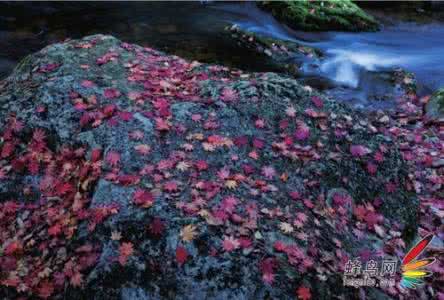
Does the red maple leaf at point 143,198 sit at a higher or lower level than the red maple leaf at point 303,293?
higher

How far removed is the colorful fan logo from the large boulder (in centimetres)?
22

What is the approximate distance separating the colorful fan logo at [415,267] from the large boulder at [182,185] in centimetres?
22

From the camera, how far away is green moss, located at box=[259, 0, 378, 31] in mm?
14109

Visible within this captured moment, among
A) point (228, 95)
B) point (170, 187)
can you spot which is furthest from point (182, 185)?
point (228, 95)

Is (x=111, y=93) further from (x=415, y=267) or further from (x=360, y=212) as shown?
(x=415, y=267)

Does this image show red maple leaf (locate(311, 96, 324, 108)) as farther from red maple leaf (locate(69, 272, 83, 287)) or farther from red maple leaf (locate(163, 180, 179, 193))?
red maple leaf (locate(69, 272, 83, 287))

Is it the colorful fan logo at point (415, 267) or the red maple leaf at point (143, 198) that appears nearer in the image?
the red maple leaf at point (143, 198)

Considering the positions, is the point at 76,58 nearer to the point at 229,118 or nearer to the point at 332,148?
the point at 229,118

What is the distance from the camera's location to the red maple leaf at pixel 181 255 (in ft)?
14.2

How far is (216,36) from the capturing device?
13125 millimetres

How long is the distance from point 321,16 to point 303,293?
38.2 feet

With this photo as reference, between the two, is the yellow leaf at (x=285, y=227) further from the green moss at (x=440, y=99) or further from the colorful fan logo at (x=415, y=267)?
the green moss at (x=440, y=99)

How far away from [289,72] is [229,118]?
5.84 meters

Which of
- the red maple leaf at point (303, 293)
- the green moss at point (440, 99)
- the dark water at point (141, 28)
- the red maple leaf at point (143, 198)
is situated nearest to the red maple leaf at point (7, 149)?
the red maple leaf at point (143, 198)
